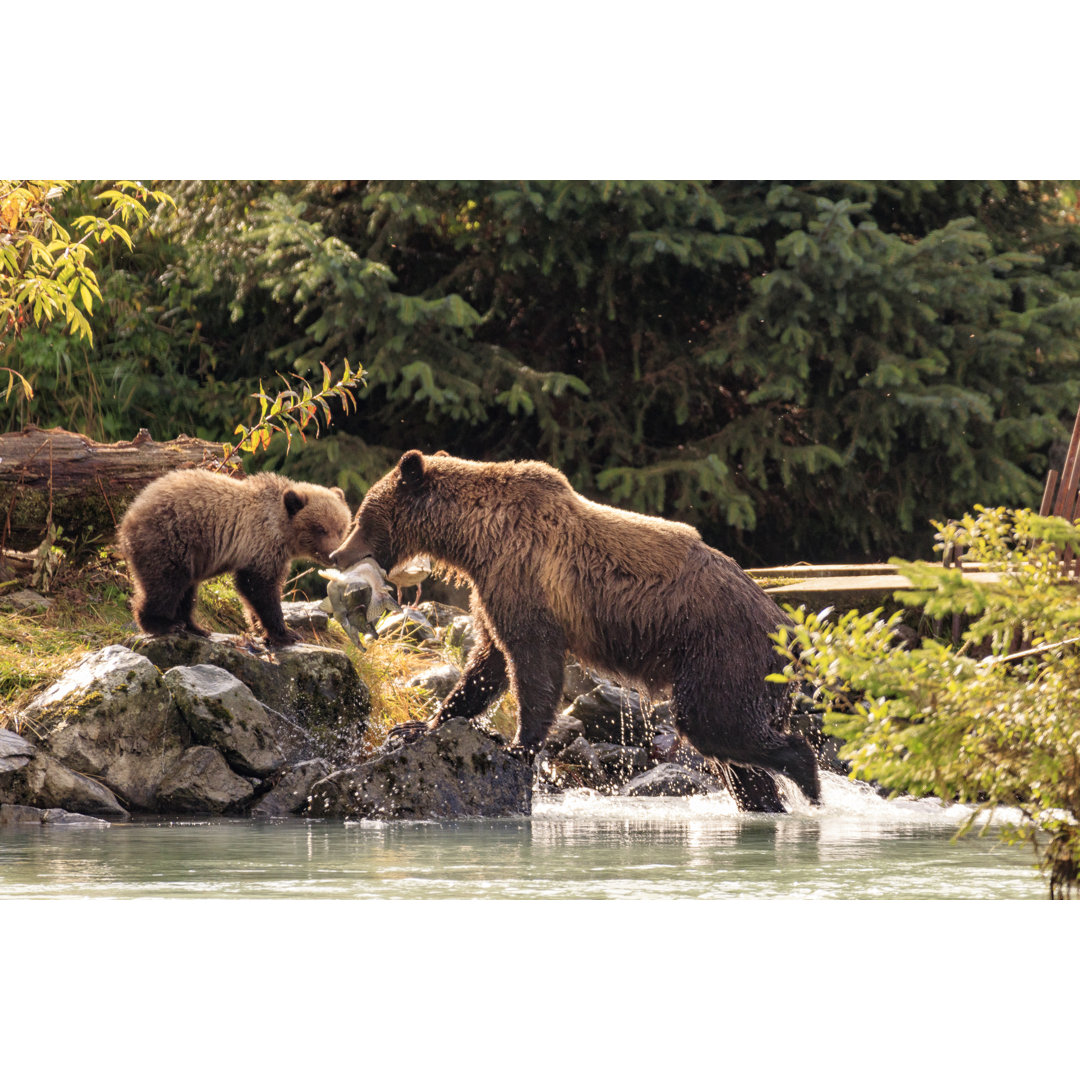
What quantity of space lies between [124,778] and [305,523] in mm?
1488

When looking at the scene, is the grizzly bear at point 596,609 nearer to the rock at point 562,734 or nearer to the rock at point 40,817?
the rock at point 562,734

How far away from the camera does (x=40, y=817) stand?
5.97 meters

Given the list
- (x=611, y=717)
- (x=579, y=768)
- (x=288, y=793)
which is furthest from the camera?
(x=611, y=717)

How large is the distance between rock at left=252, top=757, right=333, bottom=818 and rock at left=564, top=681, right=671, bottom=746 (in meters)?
1.81

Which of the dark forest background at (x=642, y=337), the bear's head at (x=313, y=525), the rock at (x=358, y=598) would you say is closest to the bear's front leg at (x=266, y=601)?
the bear's head at (x=313, y=525)

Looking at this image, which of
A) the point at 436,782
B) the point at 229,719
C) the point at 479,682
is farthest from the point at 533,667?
the point at 229,719

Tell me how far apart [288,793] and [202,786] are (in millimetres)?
398

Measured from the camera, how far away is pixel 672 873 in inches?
193

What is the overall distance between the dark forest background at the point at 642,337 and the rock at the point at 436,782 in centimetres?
457

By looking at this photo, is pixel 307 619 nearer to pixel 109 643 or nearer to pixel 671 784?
pixel 109 643

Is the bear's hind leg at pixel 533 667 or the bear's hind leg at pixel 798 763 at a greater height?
the bear's hind leg at pixel 533 667

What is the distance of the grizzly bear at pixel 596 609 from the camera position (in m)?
6.25

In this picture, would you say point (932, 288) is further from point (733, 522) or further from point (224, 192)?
point (224, 192)

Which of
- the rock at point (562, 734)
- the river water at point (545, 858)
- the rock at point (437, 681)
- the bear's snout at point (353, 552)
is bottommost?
the river water at point (545, 858)
